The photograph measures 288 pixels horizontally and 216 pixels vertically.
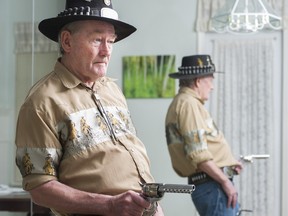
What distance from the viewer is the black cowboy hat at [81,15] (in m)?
1.69

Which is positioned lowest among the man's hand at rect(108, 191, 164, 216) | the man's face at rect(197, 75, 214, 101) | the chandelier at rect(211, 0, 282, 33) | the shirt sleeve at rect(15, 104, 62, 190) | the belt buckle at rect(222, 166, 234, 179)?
the belt buckle at rect(222, 166, 234, 179)

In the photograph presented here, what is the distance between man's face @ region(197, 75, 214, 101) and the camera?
3088mm

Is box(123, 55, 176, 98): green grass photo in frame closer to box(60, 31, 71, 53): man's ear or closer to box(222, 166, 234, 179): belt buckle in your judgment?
box(222, 166, 234, 179): belt buckle

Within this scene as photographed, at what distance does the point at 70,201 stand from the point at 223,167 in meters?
1.52

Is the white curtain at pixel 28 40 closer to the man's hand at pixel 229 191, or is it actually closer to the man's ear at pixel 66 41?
the man's hand at pixel 229 191

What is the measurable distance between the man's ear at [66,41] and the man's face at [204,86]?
56.2 inches

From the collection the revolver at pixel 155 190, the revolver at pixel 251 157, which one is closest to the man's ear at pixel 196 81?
the revolver at pixel 251 157

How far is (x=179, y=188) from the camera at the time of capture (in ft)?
4.82

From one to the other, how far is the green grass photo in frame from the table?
98cm

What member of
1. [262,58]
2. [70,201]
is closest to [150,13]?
[262,58]

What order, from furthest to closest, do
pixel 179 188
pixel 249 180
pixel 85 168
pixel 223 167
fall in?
pixel 249 180
pixel 223 167
pixel 85 168
pixel 179 188

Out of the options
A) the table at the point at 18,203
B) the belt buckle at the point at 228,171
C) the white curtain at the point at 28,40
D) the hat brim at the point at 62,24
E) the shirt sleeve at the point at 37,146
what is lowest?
the table at the point at 18,203

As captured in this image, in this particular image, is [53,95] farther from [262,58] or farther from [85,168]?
[262,58]

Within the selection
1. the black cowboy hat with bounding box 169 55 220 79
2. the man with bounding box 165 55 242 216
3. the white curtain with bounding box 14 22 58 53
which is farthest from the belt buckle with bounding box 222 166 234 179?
the white curtain with bounding box 14 22 58 53
